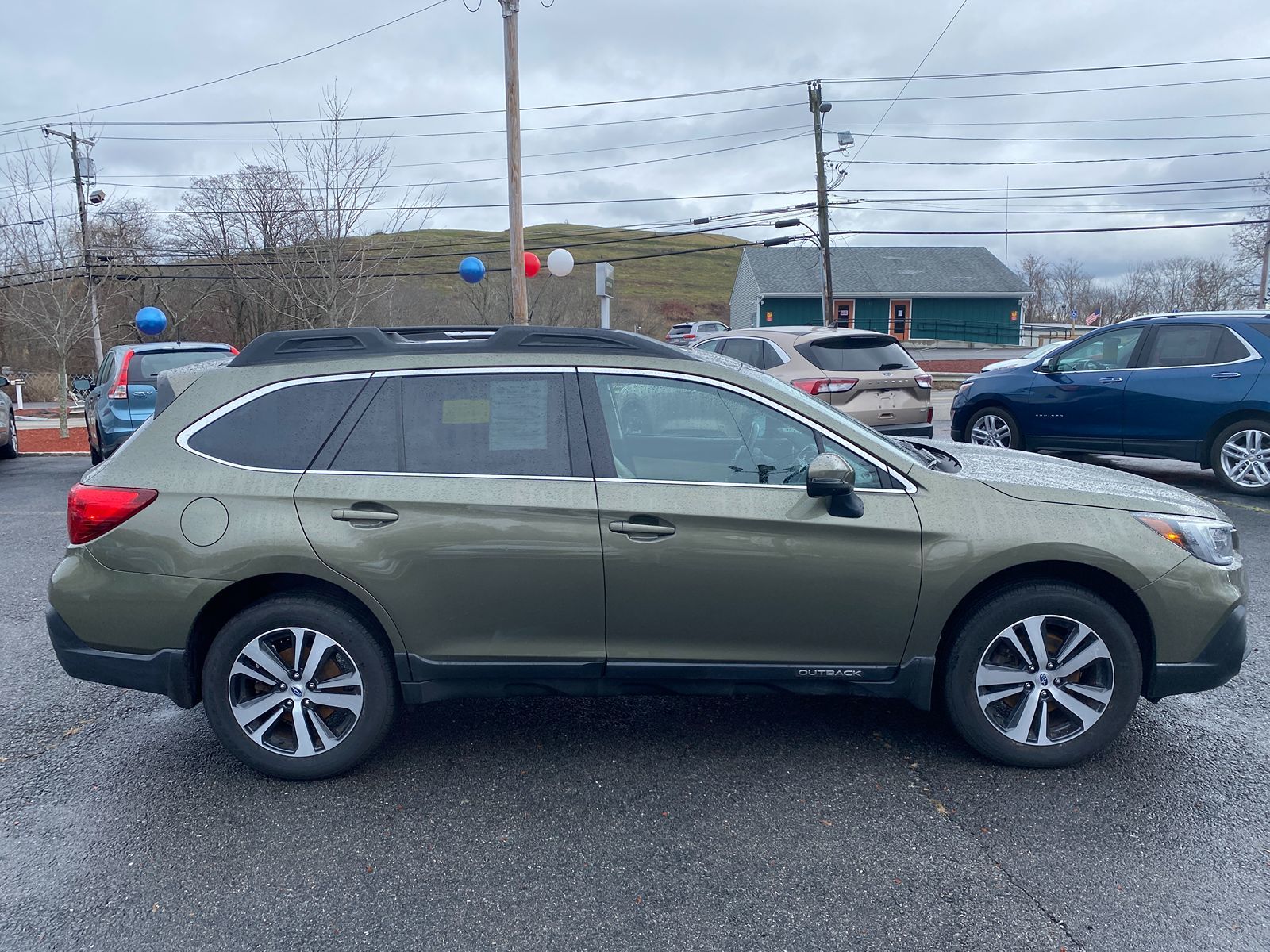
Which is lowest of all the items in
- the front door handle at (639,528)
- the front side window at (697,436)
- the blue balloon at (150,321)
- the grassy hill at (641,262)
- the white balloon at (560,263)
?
the front door handle at (639,528)

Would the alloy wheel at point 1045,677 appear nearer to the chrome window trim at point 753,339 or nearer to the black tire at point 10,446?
the chrome window trim at point 753,339

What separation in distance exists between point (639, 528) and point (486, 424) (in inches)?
30.1

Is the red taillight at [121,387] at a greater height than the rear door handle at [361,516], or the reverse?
the red taillight at [121,387]

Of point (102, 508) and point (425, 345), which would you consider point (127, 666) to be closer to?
point (102, 508)

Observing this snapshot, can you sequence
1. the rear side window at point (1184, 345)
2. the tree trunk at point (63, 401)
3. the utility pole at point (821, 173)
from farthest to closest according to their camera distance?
the utility pole at point (821, 173)
the tree trunk at point (63, 401)
the rear side window at point (1184, 345)

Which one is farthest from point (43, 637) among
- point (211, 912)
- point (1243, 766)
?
point (1243, 766)

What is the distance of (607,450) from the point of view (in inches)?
141

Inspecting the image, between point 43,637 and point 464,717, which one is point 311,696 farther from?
point 43,637

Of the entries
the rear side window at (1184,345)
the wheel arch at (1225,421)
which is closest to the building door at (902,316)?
the rear side window at (1184,345)

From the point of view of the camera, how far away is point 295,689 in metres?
3.54

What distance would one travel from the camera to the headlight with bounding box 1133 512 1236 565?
3.54 meters

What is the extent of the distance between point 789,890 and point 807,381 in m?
7.23

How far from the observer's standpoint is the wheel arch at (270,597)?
354 cm

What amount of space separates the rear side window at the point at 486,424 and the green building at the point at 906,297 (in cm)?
4856
